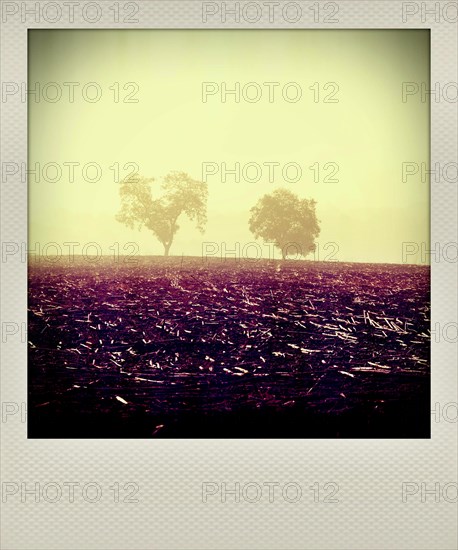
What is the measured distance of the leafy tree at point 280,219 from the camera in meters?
2.30

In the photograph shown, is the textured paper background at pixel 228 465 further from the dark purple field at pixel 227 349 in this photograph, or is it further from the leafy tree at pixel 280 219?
the leafy tree at pixel 280 219

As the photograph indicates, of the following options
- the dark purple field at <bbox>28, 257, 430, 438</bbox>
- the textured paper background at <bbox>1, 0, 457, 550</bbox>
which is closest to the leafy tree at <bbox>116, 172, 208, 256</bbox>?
the dark purple field at <bbox>28, 257, 430, 438</bbox>

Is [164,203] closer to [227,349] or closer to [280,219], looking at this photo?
[280,219]

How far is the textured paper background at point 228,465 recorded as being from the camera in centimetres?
228

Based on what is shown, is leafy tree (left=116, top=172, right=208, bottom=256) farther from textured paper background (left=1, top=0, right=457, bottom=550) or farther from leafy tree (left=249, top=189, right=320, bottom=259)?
textured paper background (left=1, top=0, right=457, bottom=550)

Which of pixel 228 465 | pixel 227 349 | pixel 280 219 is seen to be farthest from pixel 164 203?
pixel 228 465

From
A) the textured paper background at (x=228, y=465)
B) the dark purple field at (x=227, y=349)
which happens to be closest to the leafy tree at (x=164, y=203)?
the dark purple field at (x=227, y=349)

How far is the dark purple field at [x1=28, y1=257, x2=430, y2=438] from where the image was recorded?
2.29m

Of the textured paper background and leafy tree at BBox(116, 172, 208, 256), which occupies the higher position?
leafy tree at BBox(116, 172, 208, 256)

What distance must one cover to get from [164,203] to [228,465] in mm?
1093

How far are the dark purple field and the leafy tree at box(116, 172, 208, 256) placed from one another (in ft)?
0.48

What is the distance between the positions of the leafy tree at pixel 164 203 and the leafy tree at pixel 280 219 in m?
0.23

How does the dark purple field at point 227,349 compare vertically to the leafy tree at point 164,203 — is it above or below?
below

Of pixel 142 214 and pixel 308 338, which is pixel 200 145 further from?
pixel 308 338
